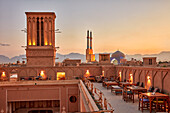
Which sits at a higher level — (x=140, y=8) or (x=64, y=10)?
(x=64, y=10)

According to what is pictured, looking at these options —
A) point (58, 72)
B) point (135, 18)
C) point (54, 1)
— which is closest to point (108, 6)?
point (135, 18)

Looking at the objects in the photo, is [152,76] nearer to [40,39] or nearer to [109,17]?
[40,39]

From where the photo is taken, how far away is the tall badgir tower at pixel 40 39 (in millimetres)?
25359

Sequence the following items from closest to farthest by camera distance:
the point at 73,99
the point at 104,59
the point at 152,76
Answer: the point at 152,76 < the point at 73,99 < the point at 104,59

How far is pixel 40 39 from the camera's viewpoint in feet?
86.7

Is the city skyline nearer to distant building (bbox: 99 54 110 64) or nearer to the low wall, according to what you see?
distant building (bbox: 99 54 110 64)

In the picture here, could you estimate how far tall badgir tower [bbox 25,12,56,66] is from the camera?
83.2 feet

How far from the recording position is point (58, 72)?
73.8 feet

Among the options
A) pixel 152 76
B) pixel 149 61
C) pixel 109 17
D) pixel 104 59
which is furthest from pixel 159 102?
pixel 109 17

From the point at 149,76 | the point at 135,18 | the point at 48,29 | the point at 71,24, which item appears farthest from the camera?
the point at 71,24

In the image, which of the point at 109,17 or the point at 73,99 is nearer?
the point at 73,99

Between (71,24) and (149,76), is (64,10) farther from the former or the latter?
(149,76)

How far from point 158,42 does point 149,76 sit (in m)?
26.1

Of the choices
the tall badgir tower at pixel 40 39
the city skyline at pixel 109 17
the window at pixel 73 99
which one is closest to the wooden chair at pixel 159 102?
the window at pixel 73 99
